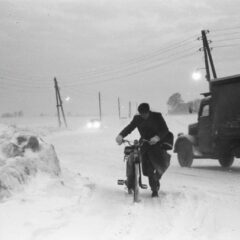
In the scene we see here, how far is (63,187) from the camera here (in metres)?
8.55

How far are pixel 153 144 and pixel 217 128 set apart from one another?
7220 millimetres

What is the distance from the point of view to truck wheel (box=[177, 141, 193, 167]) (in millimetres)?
16578

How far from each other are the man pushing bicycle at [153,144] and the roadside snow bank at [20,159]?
1523 mm

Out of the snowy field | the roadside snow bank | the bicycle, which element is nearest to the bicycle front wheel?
the bicycle

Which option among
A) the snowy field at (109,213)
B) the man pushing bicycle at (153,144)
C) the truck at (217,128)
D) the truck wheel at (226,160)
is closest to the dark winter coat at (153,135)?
the man pushing bicycle at (153,144)

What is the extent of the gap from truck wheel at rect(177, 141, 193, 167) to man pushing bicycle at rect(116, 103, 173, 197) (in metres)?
8.02

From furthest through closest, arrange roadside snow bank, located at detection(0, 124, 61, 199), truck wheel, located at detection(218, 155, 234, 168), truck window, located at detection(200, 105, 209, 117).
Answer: truck window, located at detection(200, 105, 209, 117), truck wheel, located at detection(218, 155, 234, 168), roadside snow bank, located at detection(0, 124, 61, 199)

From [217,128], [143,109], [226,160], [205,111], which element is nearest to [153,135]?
[143,109]

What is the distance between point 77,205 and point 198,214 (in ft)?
5.63

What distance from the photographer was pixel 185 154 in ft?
55.2

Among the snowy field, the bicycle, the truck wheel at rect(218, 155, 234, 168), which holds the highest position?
the bicycle

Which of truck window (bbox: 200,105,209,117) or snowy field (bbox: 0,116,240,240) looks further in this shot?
truck window (bbox: 200,105,209,117)

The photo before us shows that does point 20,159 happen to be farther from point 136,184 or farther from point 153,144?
point 153,144

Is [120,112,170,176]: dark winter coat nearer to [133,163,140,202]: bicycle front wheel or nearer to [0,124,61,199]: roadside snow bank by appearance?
[133,163,140,202]: bicycle front wheel
